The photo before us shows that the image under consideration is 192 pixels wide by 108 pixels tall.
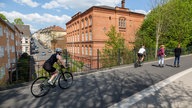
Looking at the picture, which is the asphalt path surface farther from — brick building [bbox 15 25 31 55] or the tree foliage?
brick building [bbox 15 25 31 55]

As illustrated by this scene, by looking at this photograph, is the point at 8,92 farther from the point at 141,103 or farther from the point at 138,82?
the point at 138,82

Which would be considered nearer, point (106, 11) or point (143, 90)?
point (143, 90)

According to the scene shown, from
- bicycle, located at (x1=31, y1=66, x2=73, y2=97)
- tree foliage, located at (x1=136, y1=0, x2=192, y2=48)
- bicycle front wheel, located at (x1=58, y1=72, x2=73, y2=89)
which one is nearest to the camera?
bicycle, located at (x1=31, y1=66, x2=73, y2=97)

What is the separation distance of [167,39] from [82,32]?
19590 millimetres

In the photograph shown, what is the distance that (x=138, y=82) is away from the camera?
7383 mm

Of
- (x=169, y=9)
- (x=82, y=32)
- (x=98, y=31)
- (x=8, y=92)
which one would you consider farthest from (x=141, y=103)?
(x=82, y=32)

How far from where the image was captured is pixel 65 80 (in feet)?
21.3

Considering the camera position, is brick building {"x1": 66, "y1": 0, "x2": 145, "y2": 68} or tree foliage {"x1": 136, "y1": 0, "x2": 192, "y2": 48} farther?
brick building {"x1": 66, "y1": 0, "x2": 145, "y2": 68}

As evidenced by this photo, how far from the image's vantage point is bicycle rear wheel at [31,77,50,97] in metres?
5.54

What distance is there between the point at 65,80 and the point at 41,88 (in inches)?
44.0

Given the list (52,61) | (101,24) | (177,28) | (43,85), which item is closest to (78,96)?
(43,85)

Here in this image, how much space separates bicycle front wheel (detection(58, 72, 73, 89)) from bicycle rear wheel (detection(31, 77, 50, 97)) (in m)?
0.63

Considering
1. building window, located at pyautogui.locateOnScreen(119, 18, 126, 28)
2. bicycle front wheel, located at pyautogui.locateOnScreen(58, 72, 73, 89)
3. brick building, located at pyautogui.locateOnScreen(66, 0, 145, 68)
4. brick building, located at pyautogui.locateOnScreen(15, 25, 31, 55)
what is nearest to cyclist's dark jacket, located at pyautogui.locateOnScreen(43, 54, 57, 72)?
bicycle front wheel, located at pyautogui.locateOnScreen(58, 72, 73, 89)

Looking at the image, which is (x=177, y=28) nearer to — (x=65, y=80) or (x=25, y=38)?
(x=65, y=80)
